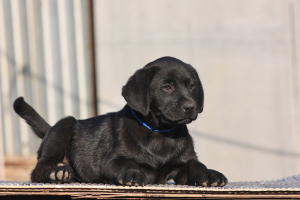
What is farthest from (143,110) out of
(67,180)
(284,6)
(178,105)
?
(284,6)

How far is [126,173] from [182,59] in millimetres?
3537

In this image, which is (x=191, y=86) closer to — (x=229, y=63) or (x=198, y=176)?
(x=198, y=176)

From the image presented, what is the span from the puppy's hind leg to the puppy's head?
2.09 ft

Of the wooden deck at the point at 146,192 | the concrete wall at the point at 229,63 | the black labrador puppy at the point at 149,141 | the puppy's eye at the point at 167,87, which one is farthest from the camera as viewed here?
the concrete wall at the point at 229,63

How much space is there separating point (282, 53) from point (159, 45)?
1.38m

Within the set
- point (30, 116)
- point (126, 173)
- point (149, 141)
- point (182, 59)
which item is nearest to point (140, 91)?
point (149, 141)

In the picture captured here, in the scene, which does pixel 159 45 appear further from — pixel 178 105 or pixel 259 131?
pixel 178 105

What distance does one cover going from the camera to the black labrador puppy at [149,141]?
4.25m

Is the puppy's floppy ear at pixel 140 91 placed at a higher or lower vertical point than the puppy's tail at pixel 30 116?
higher

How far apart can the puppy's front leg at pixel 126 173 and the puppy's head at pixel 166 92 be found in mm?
357

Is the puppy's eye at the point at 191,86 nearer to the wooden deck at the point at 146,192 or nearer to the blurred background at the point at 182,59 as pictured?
the wooden deck at the point at 146,192

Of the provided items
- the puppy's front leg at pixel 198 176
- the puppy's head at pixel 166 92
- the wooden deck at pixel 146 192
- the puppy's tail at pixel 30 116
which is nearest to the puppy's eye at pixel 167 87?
the puppy's head at pixel 166 92

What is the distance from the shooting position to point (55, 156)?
465 cm

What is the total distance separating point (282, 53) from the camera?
741cm
